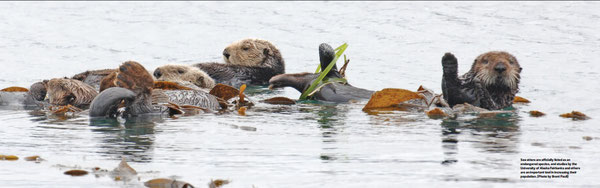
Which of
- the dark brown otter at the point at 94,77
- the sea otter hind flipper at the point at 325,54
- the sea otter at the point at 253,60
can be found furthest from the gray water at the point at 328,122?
the dark brown otter at the point at 94,77

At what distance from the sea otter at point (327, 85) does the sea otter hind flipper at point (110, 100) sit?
214cm

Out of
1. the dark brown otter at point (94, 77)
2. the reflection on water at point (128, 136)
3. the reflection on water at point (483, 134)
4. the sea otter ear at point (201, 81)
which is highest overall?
the dark brown otter at point (94, 77)

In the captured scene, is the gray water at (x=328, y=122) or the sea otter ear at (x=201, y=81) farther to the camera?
the sea otter ear at (x=201, y=81)

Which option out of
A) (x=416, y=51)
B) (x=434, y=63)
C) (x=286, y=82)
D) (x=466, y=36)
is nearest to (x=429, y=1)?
(x=466, y=36)

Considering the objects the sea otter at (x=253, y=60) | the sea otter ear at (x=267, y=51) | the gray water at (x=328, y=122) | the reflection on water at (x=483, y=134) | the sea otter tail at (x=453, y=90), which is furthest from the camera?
the sea otter ear at (x=267, y=51)

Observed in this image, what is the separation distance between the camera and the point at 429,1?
23250mm

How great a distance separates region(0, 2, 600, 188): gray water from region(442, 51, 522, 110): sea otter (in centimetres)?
23

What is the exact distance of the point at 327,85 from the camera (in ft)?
26.3

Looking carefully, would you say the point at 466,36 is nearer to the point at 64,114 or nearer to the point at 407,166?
the point at 64,114

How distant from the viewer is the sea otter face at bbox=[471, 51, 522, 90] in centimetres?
683

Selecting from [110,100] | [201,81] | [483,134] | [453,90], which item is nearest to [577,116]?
[453,90]

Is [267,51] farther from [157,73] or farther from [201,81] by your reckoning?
[157,73]

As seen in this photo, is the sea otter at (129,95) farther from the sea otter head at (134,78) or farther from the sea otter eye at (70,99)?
the sea otter eye at (70,99)

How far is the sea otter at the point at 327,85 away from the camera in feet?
25.9
